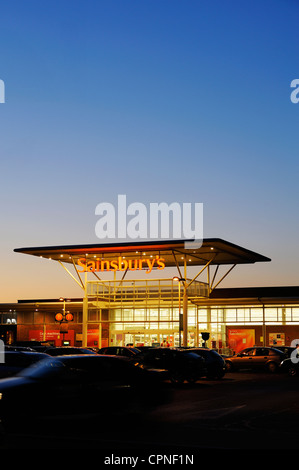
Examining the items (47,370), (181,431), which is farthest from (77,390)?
(181,431)

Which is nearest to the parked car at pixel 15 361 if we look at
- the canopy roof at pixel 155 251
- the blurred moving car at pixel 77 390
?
the blurred moving car at pixel 77 390

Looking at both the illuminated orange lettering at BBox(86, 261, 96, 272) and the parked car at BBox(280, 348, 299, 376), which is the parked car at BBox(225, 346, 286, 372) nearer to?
the parked car at BBox(280, 348, 299, 376)

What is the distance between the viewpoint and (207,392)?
2370 centimetres

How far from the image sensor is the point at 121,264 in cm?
5194

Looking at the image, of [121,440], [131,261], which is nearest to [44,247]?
[131,261]

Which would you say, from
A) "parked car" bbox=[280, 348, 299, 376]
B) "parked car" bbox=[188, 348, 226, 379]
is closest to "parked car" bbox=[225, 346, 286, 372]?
"parked car" bbox=[280, 348, 299, 376]

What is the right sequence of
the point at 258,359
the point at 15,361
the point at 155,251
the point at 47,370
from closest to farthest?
the point at 47,370
the point at 15,361
the point at 258,359
the point at 155,251

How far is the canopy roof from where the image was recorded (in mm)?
49469

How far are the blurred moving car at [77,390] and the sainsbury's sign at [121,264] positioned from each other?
35.6 metres

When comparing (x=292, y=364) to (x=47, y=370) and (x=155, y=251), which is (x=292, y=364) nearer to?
(x=155, y=251)

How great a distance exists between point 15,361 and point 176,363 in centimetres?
946

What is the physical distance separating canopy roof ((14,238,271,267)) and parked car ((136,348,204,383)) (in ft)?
61.5

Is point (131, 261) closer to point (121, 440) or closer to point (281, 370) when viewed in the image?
point (281, 370)
